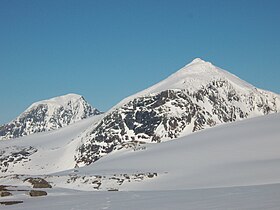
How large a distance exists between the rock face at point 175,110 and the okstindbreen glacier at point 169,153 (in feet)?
1.16

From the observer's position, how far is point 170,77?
17900cm

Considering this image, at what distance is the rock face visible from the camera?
131m

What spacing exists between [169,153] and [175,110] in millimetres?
81493

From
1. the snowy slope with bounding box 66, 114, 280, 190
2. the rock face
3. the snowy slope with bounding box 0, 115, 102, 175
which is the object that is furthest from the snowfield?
the snowy slope with bounding box 0, 115, 102, 175

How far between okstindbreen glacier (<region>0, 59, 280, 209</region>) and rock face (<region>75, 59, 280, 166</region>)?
35 centimetres

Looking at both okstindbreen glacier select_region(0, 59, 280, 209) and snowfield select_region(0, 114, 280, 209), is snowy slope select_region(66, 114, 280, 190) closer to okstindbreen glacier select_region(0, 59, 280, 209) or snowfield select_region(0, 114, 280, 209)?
snowfield select_region(0, 114, 280, 209)

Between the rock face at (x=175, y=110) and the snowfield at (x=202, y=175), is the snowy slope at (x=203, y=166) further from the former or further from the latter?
the rock face at (x=175, y=110)

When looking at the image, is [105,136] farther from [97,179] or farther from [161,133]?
[97,179]

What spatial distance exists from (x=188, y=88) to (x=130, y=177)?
360ft

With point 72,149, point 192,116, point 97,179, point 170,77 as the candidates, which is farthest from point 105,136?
point 97,179

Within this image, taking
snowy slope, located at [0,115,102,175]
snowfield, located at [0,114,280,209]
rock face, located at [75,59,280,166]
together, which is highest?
rock face, located at [75,59,280,166]

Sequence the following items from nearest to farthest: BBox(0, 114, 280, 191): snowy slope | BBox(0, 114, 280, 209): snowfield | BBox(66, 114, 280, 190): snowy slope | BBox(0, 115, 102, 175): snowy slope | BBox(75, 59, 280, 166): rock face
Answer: BBox(0, 114, 280, 209): snowfield → BBox(66, 114, 280, 190): snowy slope → BBox(0, 114, 280, 191): snowy slope → BBox(0, 115, 102, 175): snowy slope → BBox(75, 59, 280, 166): rock face

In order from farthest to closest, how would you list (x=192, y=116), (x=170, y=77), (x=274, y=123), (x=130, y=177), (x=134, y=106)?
(x=170, y=77) < (x=134, y=106) < (x=192, y=116) < (x=274, y=123) < (x=130, y=177)

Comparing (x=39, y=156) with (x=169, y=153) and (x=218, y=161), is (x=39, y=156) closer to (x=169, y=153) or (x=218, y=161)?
(x=169, y=153)
